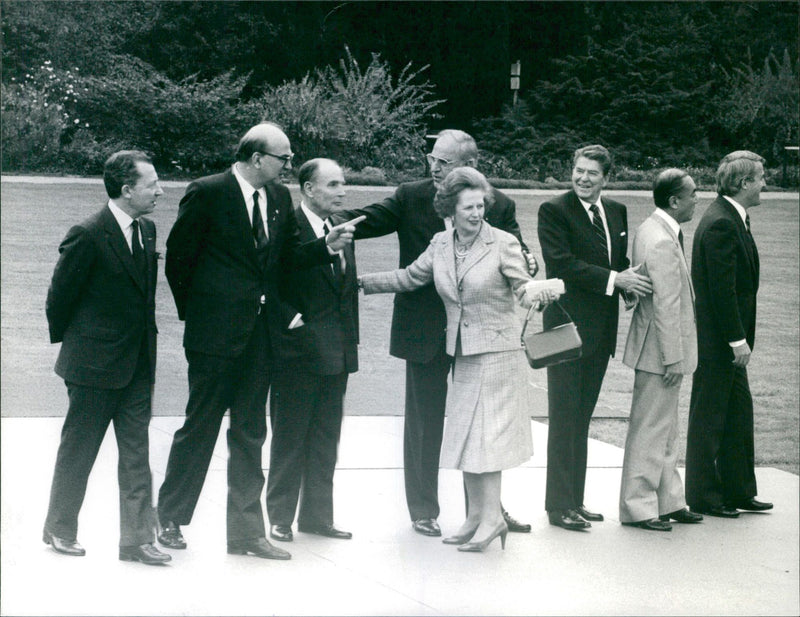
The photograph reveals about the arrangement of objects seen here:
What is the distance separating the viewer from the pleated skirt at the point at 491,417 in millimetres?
6004

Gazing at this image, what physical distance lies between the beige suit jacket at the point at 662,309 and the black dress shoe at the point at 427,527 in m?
1.46

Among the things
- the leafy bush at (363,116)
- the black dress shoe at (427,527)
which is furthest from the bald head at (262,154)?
the leafy bush at (363,116)

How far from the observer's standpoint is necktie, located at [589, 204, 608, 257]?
6762 millimetres

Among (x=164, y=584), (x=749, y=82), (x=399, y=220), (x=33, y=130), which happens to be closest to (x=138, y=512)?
(x=164, y=584)

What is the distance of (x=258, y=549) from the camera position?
18.9 ft

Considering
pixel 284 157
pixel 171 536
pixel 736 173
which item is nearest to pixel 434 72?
pixel 736 173

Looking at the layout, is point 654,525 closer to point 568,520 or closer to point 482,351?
point 568,520

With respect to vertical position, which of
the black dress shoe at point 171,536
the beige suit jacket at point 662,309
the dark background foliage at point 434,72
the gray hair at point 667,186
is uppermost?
the dark background foliage at point 434,72

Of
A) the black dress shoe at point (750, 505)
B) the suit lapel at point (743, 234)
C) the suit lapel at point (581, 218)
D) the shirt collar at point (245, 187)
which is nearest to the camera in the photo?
the shirt collar at point (245, 187)

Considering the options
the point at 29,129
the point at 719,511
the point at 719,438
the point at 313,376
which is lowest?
the point at 719,511

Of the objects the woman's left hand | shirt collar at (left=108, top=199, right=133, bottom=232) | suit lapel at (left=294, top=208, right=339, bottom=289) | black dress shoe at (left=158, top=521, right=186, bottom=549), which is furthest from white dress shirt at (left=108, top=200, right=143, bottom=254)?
the woman's left hand

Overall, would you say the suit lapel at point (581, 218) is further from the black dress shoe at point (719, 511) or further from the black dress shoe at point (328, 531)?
the black dress shoe at point (328, 531)

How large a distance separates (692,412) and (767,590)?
1637 mm

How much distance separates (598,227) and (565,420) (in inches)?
43.2
